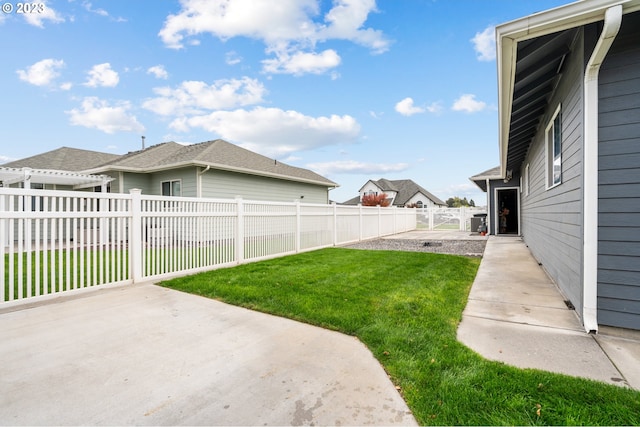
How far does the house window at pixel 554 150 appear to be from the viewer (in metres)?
4.52

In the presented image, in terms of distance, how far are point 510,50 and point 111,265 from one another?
6.15 m

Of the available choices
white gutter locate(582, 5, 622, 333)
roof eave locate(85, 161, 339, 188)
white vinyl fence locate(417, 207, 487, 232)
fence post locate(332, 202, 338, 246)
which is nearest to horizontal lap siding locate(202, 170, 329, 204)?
roof eave locate(85, 161, 339, 188)

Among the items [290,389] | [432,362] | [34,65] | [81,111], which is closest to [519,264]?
[432,362]

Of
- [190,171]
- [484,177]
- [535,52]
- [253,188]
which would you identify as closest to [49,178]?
[190,171]

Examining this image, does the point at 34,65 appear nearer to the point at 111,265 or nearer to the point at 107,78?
the point at 107,78

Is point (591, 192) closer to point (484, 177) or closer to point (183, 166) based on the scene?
point (183, 166)

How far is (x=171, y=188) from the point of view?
1224 centimetres

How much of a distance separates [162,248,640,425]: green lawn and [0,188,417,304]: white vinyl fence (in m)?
0.59

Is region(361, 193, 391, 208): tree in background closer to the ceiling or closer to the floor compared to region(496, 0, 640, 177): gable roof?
closer to the floor

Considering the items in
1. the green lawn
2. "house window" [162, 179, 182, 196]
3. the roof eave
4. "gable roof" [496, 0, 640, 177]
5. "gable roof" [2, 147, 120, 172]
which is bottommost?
the green lawn

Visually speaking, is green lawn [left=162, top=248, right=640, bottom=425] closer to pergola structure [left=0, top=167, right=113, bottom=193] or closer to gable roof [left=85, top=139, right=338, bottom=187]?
gable roof [left=85, top=139, right=338, bottom=187]

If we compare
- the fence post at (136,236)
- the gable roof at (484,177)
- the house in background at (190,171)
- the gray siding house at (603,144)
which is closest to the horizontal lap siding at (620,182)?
the gray siding house at (603,144)

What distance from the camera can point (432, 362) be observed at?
2.38 meters

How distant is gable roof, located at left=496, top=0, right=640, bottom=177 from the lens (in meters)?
2.72
